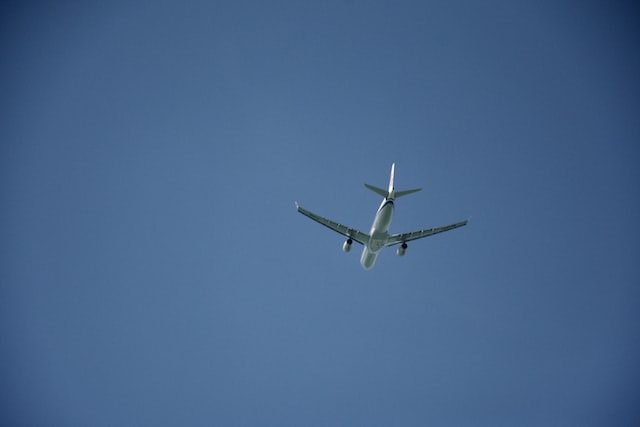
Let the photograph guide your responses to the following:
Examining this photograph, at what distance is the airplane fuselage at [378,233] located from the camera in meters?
31.6

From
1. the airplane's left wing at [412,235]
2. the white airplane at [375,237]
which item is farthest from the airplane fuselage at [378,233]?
the airplane's left wing at [412,235]

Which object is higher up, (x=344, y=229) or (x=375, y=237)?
(x=344, y=229)

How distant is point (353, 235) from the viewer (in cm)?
3772

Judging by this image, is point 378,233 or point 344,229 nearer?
point 378,233

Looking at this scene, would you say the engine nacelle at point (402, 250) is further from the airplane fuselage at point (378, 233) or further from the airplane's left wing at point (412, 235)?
the airplane fuselage at point (378, 233)

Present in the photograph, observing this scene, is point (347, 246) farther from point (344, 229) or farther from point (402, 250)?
point (402, 250)

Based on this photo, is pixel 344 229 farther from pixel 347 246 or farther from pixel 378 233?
pixel 378 233

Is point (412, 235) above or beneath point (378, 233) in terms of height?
above

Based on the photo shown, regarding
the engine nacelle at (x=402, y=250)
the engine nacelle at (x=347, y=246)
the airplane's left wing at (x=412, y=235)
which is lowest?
the engine nacelle at (x=347, y=246)

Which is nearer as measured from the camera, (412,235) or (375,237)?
(375,237)

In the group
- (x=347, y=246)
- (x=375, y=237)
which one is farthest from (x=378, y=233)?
(x=347, y=246)

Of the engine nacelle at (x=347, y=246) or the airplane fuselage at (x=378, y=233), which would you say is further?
the engine nacelle at (x=347, y=246)

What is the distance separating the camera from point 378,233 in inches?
1350

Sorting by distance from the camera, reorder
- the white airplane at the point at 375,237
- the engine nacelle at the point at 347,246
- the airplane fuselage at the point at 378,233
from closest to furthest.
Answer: the airplane fuselage at the point at 378,233
the white airplane at the point at 375,237
the engine nacelle at the point at 347,246
